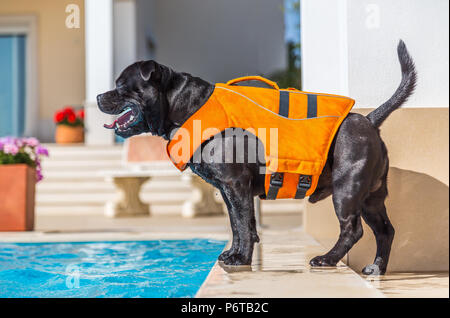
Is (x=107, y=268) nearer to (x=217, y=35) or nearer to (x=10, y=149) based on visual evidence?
(x=10, y=149)

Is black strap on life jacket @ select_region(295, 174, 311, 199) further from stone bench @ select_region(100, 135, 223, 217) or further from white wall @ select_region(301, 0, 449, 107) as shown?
stone bench @ select_region(100, 135, 223, 217)

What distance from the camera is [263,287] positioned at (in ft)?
5.47

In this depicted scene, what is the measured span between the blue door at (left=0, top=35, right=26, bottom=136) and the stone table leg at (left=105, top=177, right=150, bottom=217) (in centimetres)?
571

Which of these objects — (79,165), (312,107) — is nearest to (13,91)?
(79,165)

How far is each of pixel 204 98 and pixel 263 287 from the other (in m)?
0.78

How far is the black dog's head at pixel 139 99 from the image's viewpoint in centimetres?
202

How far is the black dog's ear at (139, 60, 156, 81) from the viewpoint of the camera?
198cm

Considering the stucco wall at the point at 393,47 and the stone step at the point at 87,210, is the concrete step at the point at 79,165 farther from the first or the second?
the stucco wall at the point at 393,47

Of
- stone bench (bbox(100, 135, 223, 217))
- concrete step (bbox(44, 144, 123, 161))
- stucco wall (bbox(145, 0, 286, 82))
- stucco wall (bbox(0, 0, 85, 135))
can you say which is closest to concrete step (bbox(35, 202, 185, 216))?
stone bench (bbox(100, 135, 223, 217))

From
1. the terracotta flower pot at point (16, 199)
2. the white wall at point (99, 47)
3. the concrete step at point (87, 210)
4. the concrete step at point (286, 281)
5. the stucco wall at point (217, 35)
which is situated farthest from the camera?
the stucco wall at point (217, 35)

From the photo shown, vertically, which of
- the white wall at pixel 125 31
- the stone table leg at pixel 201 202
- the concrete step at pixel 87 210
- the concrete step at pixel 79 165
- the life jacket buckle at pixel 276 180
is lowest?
the concrete step at pixel 87 210

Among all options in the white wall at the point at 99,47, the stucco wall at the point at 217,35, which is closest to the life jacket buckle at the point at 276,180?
the white wall at the point at 99,47

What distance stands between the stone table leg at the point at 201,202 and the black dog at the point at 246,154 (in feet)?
14.0
